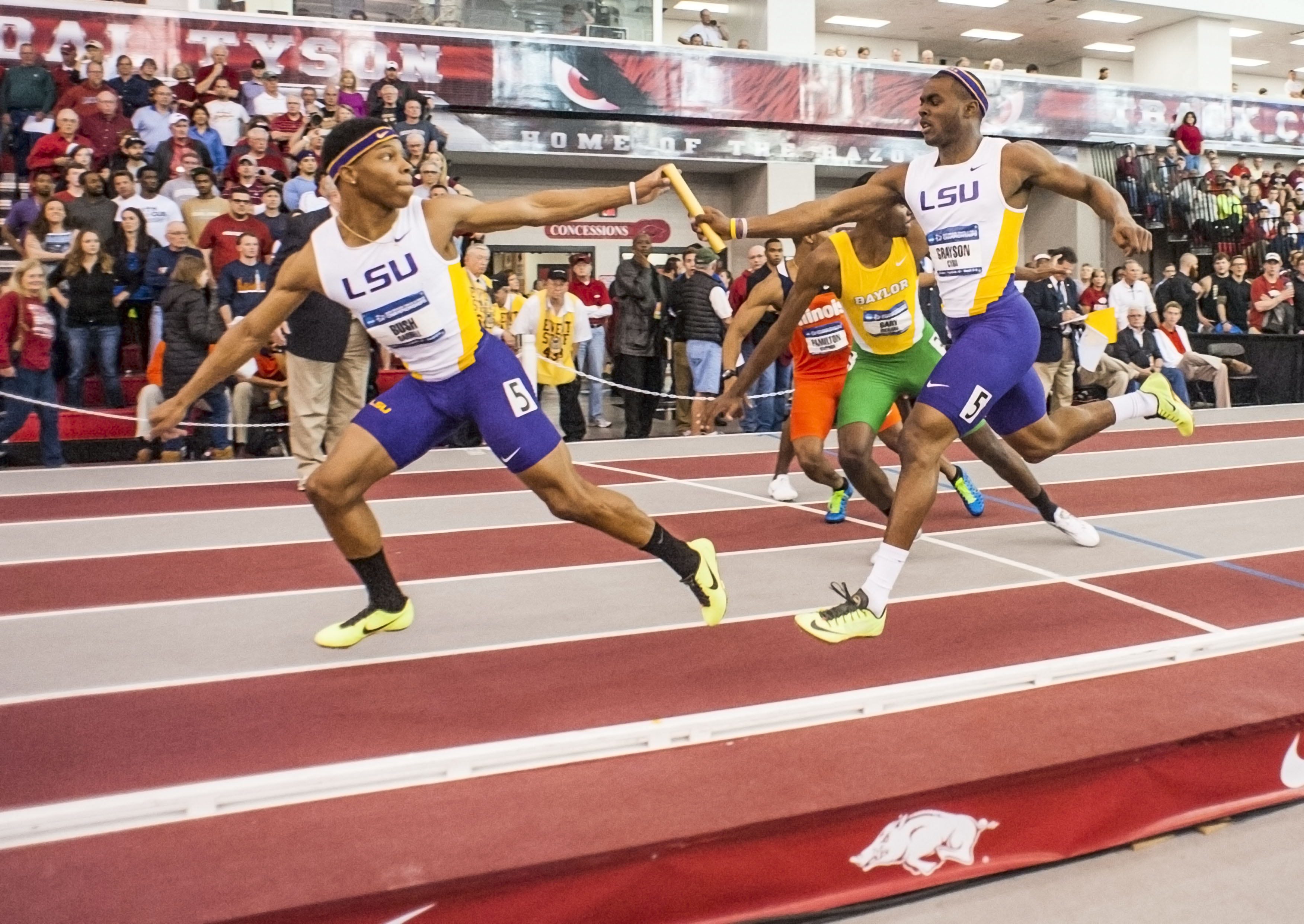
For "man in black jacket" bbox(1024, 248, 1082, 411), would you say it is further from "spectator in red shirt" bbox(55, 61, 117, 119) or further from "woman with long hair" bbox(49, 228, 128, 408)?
"spectator in red shirt" bbox(55, 61, 117, 119)

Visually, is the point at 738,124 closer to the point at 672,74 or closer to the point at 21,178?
the point at 672,74

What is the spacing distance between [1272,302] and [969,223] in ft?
44.3

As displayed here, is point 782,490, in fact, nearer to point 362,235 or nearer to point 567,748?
point 362,235

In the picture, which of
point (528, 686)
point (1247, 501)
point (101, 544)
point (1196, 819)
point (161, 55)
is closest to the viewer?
point (1196, 819)

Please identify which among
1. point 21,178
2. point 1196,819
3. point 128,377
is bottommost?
point 1196,819

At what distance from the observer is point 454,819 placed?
2.96m

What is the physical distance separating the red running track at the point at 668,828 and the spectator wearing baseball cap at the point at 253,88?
1396cm

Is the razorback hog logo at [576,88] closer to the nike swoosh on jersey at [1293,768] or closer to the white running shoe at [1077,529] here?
the white running shoe at [1077,529]

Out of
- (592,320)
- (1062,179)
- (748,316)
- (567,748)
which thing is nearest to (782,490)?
(748,316)

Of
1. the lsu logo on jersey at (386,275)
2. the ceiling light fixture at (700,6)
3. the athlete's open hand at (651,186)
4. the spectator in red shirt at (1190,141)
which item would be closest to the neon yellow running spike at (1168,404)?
the athlete's open hand at (651,186)

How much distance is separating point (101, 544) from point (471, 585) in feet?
9.16

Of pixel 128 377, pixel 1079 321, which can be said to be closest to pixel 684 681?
pixel 128 377

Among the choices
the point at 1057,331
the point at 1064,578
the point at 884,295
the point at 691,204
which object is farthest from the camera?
the point at 1057,331

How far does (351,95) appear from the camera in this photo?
14812mm
